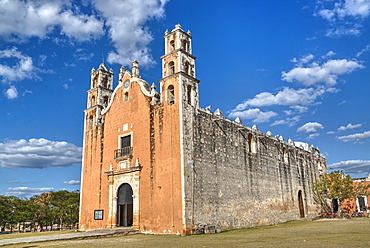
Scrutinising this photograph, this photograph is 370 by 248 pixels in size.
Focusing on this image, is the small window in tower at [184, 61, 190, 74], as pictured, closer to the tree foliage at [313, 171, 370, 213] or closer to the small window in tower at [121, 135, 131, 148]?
the small window in tower at [121, 135, 131, 148]

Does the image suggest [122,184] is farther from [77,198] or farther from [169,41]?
[77,198]

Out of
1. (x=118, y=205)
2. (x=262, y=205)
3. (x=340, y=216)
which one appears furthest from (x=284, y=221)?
(x=118, y=205)

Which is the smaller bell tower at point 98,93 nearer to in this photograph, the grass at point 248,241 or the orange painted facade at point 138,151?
the orange painted facade at point 138,151

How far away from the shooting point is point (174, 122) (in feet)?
60.0

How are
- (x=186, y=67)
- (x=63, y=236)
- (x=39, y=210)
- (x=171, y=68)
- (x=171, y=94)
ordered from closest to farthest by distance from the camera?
1. (x=63, y=236)
2. (x=171, y=94)
3. (x=171, y=68)
4. (x=186, y=67)
5. (x=39, y=210)

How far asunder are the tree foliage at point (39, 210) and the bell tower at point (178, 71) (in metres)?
27.5

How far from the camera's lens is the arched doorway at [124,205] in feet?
67.4

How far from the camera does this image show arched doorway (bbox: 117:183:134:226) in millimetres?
20547

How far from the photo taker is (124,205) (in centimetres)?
2158

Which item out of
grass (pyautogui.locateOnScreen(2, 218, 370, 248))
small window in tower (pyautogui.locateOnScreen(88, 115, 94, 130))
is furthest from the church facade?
grass (pyautogui.locateOnScreen(2, 218, 370, 248))

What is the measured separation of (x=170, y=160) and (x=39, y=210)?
28830mm

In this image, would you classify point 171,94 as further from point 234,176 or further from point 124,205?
point 124,205

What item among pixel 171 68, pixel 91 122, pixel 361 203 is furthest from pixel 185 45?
pixel 361 203

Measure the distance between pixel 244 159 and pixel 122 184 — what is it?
905 cm
